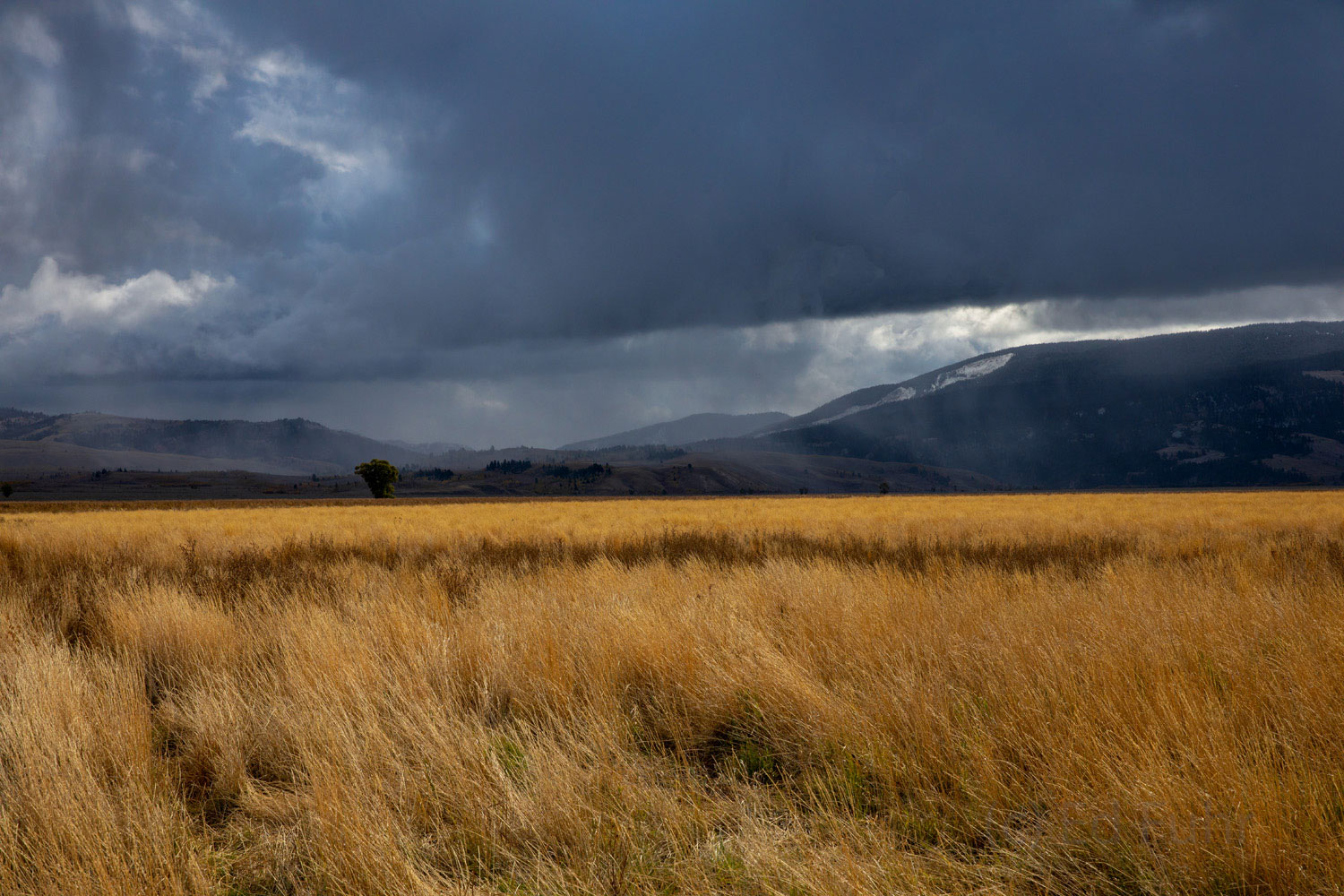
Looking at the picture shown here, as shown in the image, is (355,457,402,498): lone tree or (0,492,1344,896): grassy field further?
(355,457,402,498): lone tree

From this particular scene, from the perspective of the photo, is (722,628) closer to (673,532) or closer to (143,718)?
(143,718)

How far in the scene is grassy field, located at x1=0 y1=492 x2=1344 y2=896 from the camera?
263cm

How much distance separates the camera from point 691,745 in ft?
13.1

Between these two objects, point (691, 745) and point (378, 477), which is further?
point (378, 477)

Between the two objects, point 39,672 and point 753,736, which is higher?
point 39,672

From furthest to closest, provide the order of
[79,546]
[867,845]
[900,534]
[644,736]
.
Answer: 1. [900,534]
2. [79,546]
3. [644,736]
4. [867,845]

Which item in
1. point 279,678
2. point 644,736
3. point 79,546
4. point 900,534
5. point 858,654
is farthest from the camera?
point 900,534

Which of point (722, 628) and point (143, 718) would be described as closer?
point (143, 718)

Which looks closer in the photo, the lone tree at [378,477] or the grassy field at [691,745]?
the grassy field at [691,745]

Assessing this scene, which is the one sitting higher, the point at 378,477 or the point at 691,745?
the point at 378,477

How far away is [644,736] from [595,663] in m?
0.94

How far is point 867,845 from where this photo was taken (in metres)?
2.83

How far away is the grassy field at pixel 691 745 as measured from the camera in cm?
263

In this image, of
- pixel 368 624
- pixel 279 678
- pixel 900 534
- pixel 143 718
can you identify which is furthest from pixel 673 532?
pixel 143 718
